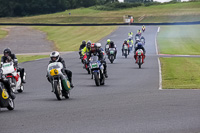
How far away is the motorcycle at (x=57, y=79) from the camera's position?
44.7ft

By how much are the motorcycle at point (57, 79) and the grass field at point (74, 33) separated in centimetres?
4708

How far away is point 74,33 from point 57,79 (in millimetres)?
61886

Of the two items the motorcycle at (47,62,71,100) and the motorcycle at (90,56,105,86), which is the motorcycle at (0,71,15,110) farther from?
the motorcycle at (90,56,105,86)

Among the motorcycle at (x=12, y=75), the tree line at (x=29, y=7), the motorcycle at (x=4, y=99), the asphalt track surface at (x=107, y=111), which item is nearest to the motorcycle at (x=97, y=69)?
the asphalt track surface at (x=107, y=111)

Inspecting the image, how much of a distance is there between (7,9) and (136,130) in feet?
418

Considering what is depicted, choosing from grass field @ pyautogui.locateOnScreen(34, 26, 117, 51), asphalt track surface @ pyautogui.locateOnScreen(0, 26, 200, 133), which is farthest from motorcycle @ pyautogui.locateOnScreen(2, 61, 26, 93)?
grass field @ pyautogui.locateOnScreen(34, 26, 117, 51)

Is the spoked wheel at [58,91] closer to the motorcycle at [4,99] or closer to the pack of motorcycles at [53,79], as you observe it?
the pack of motorcycles at [53,79]

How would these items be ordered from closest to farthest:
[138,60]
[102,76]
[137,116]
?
[137,116], [102,76], [138,60]

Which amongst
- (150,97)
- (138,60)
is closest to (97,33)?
(138,60)

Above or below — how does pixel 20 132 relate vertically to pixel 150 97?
above

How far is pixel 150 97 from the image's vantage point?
13.9 metres

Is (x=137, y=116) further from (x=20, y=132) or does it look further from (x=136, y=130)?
(x=20, y=132)

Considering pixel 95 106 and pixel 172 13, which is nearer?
pixel 95 106

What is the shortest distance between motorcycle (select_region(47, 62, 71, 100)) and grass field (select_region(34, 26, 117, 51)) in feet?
154
